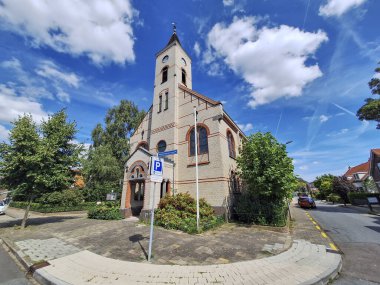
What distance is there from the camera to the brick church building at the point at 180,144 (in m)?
14.2

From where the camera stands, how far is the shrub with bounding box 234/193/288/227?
1101 centimetres

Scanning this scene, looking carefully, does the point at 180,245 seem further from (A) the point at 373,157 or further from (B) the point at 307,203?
(A) the point at 373,157

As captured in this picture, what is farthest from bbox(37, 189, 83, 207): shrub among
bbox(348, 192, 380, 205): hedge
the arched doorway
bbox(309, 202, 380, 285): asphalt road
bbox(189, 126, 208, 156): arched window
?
bbox(348, 192, 380, 205): hedge

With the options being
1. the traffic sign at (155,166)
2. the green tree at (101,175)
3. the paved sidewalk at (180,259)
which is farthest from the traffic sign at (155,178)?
the green tree at (101,175)

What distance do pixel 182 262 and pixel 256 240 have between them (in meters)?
4.06

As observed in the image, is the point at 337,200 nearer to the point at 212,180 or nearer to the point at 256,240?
the point at 212,180

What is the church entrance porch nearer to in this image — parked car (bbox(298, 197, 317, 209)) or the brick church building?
the brick church building

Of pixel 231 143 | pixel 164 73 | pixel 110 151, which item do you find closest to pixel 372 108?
pixel 231 143

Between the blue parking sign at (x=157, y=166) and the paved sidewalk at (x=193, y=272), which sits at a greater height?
the blue parking sign at (x=157, y=166)

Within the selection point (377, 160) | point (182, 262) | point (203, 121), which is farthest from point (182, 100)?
point (377, 160)

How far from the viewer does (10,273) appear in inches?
212

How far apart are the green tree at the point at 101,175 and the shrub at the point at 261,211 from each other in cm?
1983

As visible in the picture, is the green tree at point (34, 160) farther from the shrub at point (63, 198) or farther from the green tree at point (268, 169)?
the green tree at point (268, 169)

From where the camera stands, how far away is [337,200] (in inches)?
1512
